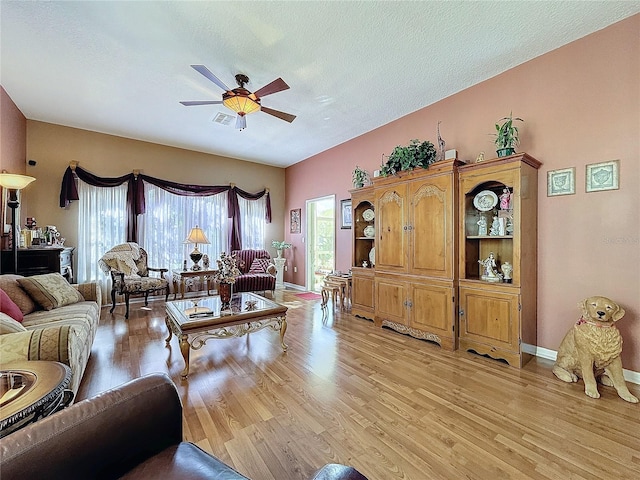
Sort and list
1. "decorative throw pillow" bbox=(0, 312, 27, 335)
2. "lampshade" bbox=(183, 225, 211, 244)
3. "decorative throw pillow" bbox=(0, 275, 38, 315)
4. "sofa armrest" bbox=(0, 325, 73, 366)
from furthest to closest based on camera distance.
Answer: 1. "lampshade" bbox=(183, 225, 211, 244)
2. "decorative throw pillow" bbox=(0, 275, 38, 315)
3. "decorative throw pillow" bbox=(0, 312, 27, 335)
4. "sofa armrest" bbox=(0, 325, 73, 366)

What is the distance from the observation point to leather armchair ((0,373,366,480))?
788 millimetres

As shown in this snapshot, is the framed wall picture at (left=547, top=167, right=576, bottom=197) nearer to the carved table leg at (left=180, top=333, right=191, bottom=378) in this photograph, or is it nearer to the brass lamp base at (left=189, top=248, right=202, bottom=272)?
the carved table leg at (left=180, top=333, right=191, bottom=378)

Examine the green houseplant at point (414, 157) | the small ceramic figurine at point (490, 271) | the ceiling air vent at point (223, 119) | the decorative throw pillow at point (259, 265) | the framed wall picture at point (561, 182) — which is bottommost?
the decorative throw pillow at point (259, 265)

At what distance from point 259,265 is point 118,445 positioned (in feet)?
16.4

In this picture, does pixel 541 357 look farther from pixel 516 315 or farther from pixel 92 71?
pixel 92 71

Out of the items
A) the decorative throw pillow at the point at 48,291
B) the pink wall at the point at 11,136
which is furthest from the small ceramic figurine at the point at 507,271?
the pink wall at the point at 11,136

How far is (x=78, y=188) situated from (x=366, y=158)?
4860mm

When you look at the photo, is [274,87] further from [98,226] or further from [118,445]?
[98,226]

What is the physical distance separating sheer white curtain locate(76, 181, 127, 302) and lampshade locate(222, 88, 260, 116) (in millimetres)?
3393

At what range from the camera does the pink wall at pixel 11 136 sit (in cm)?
335

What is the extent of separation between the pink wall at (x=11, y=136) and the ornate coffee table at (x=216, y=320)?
9.74ft

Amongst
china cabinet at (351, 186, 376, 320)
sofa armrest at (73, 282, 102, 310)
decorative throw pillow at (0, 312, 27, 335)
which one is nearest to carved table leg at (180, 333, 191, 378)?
decorative throw pillow at (0, 312, 27, 335)

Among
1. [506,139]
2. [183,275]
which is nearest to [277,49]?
[506,139]

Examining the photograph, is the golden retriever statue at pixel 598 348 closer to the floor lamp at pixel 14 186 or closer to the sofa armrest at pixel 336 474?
the sofa armrest at pixel 336 474
